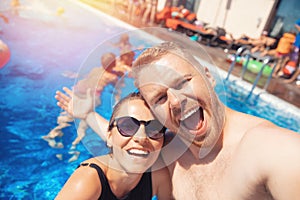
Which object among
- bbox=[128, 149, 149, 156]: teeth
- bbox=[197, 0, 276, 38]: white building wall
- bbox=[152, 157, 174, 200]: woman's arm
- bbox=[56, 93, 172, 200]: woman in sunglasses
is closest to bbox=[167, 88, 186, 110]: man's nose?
bbox=[56, 93, 172, 200]: woman in sunglasses

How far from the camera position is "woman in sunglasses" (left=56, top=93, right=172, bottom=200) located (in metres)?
1.42

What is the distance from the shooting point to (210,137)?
4.74 feet

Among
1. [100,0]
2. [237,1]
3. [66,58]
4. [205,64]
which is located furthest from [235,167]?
[100,0]

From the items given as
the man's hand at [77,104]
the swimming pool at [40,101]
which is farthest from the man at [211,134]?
the man's hand at [77,104]

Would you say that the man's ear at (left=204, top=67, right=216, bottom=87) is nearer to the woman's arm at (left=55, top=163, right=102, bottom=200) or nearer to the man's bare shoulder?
the man's bare shoulder

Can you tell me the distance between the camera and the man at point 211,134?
3.61 feet

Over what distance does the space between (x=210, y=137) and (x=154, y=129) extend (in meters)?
0.30

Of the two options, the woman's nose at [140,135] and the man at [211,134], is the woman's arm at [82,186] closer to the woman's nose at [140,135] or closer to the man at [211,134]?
the woman's nose at [140,135]

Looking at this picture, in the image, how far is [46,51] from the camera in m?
9.12

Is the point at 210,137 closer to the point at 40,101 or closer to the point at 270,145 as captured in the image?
the point at 270,145

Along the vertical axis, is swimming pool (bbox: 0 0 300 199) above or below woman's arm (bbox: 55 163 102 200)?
below

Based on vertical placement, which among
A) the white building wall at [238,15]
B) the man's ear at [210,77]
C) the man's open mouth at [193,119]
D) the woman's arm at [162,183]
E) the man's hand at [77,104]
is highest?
the man's ear at [210,77]

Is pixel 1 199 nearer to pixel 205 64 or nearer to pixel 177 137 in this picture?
pixel 177 137

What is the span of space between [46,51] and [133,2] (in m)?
8.55
